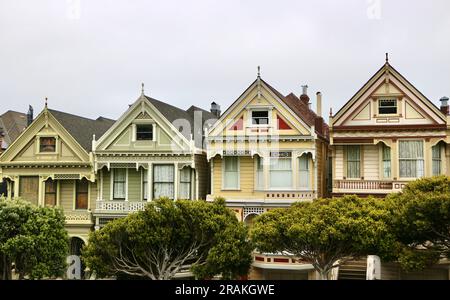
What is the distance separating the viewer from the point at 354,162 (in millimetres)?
28281

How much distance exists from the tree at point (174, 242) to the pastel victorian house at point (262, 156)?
14.5ft

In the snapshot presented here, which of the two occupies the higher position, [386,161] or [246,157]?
[246,157]

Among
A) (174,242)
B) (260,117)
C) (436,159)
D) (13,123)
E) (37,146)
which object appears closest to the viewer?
(174,242)

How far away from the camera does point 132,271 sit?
24766 mm

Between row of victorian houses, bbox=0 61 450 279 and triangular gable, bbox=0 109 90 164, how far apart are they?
6 centimetres

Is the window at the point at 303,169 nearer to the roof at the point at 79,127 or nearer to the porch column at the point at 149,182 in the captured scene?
the porch column at the point at 149,182

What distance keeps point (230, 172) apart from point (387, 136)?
8624 mm

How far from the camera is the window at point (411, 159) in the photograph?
26828mm

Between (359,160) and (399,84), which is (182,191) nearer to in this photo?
(359,160)

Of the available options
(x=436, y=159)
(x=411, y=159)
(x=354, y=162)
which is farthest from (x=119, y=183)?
(x=436, y=159)

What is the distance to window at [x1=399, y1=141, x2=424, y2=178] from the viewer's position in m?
26.8

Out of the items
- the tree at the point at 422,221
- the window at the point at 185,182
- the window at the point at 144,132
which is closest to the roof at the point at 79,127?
the window at the point at 144,132

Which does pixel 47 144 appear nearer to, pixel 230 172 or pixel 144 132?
pixel 144 132

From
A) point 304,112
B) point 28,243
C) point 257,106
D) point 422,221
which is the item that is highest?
point 304,112
